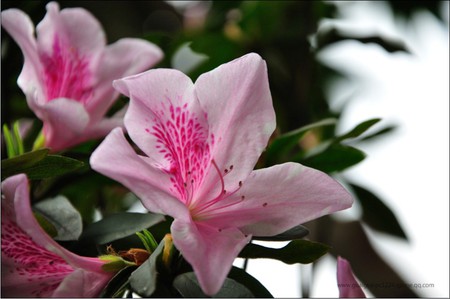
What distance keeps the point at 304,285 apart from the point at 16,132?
0.62m

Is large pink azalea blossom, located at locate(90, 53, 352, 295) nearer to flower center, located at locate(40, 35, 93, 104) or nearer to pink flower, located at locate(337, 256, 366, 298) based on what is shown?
pink flower, located at locate(337, 256, 366, 298)

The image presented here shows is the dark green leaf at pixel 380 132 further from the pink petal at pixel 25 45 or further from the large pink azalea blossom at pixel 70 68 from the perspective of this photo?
the pink petal at pixel 25 45

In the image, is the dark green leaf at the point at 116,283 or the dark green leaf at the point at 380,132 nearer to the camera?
the dark green leaf at the point at 116,283

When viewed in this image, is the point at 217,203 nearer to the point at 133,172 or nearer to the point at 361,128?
the point at 133,172

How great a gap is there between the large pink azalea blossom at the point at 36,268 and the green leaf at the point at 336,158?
1.22 feet

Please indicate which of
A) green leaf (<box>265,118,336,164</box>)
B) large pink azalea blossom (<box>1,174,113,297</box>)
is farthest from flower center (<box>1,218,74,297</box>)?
green leaf (<box>265,118,336,164</box>)

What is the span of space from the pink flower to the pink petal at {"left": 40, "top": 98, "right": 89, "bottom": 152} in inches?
13.6

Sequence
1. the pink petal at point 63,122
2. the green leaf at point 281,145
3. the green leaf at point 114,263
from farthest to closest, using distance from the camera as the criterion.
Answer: the green leaf at point 281,145 → the pink petal at point 63,122 → the green leaf at point 114,263

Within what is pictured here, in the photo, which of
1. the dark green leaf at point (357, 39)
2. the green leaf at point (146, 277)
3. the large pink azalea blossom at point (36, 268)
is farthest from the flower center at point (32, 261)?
the dark green leaf at point (357, 39)

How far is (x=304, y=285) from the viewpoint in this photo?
4.18 ft

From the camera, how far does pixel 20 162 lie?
0.69 metres

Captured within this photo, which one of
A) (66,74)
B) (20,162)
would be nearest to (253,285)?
(20,162)

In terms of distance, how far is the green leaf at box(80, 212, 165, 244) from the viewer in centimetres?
70

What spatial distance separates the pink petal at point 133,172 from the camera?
53 centimetres
